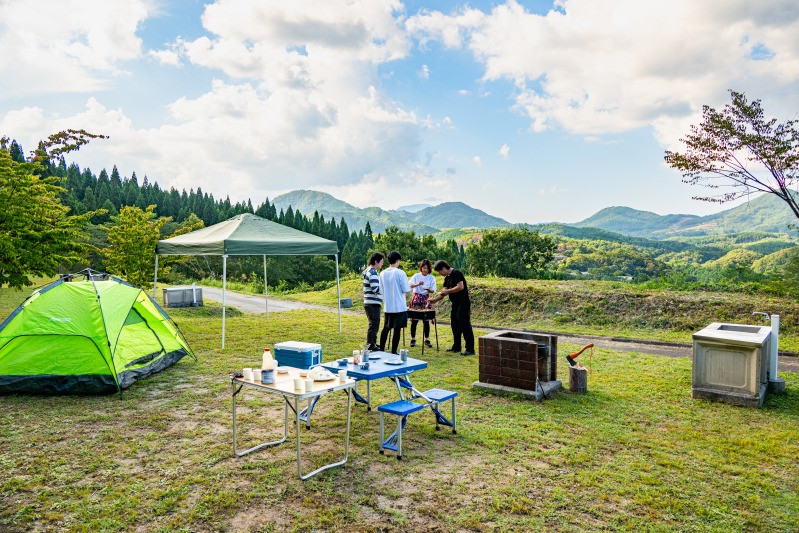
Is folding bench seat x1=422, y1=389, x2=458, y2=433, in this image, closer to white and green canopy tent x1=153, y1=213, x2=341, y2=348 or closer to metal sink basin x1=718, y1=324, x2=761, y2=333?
metal sink basin x1=718, y1=324, x2=761, y2=333

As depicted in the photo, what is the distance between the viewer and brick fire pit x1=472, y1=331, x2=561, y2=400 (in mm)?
6214

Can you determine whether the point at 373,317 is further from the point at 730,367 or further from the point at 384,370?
the point at 730,367

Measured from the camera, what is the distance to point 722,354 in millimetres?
6098

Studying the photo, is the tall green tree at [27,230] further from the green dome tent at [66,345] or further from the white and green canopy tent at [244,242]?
the green dome tent at [66,345]

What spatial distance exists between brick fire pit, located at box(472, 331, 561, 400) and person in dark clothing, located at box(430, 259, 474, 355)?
1.96m

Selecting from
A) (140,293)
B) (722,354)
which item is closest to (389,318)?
(140,293)

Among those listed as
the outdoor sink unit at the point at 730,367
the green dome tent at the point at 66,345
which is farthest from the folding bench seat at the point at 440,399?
the green dome tent at the point at 66,345

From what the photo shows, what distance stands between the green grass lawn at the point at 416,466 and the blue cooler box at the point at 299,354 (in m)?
0.57

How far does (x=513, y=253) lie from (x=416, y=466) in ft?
136

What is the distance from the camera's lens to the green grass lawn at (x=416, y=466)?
3463 millimetres

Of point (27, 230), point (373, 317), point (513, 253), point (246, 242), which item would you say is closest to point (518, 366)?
point (373, 317)

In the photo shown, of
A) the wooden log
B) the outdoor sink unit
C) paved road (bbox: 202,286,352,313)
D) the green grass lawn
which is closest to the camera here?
the green grass lawn

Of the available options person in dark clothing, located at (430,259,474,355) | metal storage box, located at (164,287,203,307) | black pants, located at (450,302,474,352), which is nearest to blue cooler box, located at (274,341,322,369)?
person in dark clothing, located at (430,259,474,355)

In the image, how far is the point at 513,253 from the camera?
4431 cm
